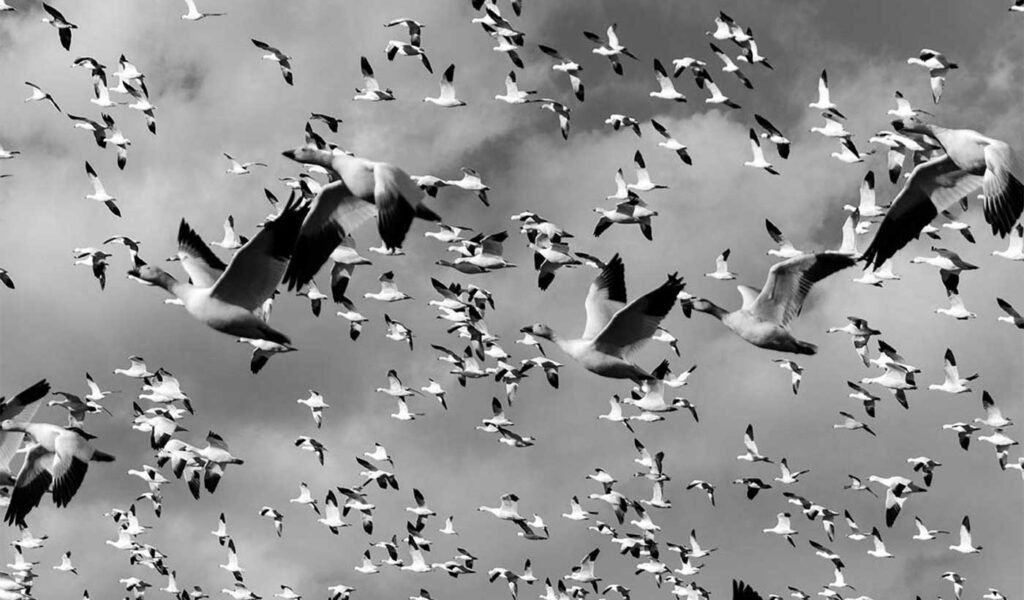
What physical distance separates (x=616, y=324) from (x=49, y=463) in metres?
10.5

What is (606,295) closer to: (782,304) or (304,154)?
(782,304)

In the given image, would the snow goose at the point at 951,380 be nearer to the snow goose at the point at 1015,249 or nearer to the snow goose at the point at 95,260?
the snow goose at the point at 1015,249

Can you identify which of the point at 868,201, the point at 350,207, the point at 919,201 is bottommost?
the point at 868,201

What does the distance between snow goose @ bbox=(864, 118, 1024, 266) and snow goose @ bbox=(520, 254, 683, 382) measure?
3.16 metres

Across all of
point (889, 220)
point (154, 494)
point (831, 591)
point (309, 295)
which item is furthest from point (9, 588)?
point (889, 220)

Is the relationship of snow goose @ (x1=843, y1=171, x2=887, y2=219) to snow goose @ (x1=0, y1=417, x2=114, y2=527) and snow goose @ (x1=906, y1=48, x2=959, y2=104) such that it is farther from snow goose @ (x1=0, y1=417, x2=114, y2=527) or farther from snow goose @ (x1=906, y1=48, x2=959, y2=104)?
snow goose @ (x1=0, y1=417, x2=114, y2=527)

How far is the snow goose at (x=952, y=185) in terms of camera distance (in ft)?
68.2

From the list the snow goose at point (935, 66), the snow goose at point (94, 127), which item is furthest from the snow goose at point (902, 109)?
the snow goose at point (94, 127)

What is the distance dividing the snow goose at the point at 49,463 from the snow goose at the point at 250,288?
16.9 ft

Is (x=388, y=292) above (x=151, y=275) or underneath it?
underneath

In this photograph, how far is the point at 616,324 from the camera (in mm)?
25141

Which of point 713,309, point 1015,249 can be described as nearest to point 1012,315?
point 1015,249

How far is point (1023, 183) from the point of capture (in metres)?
20.8

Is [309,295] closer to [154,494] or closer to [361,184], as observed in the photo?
[154,494]
